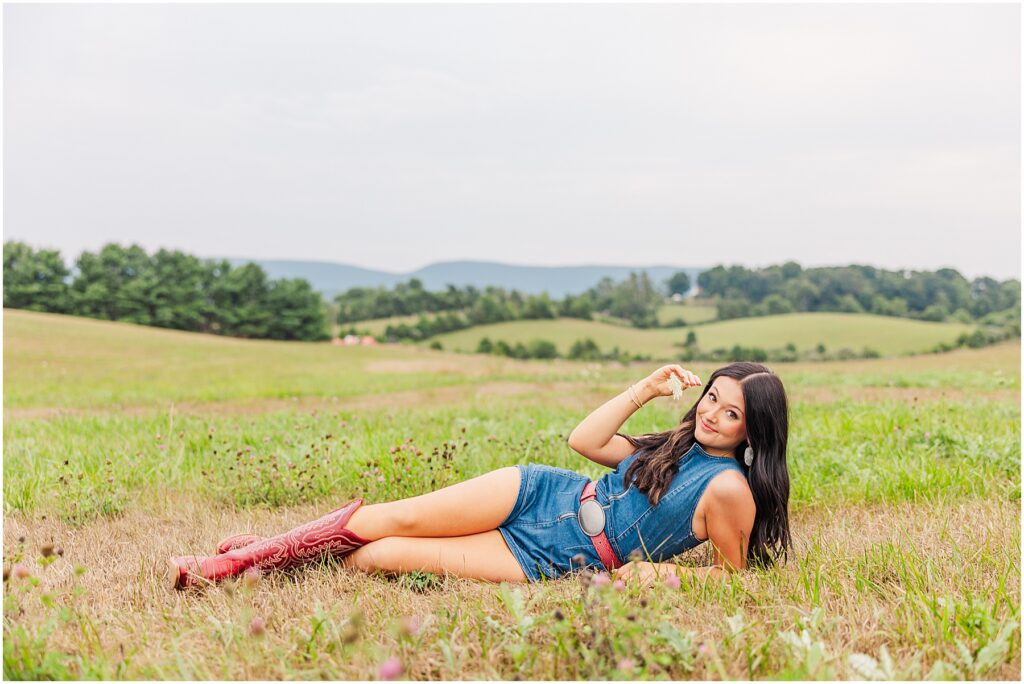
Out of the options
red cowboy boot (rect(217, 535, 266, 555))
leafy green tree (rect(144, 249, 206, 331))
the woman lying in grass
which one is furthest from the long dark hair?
leafy green tree (rect(144, 249, 206, 331))

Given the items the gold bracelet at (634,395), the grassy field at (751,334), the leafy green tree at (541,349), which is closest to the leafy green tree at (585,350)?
the grassy field at (751,334)

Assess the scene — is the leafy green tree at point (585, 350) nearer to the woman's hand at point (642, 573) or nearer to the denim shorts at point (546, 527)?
the denim shorts at point (546, 527)

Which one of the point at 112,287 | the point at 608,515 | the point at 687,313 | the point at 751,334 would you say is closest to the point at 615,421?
the point at 608,515

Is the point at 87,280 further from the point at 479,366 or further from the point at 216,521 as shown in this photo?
the point at 216,521

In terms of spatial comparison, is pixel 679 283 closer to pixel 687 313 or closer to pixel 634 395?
pixel 687 313

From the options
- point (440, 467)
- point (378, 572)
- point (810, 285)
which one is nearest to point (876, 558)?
point (378, 572)

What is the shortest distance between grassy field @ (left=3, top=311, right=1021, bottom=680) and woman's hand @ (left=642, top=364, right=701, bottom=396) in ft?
3.14

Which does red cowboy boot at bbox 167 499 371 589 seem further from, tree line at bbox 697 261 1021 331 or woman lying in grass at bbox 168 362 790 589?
tree line at bbox 697 261 1021 331

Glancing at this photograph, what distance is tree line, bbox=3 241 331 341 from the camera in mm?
47281

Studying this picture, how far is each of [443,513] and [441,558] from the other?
0.71 feet

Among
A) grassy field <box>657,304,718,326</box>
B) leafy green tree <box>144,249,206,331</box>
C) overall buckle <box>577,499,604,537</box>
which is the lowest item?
overall buckle <box>577,499,604,537</box>

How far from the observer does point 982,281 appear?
4184cm

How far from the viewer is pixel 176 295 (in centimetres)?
4850

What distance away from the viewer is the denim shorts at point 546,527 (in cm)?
370
